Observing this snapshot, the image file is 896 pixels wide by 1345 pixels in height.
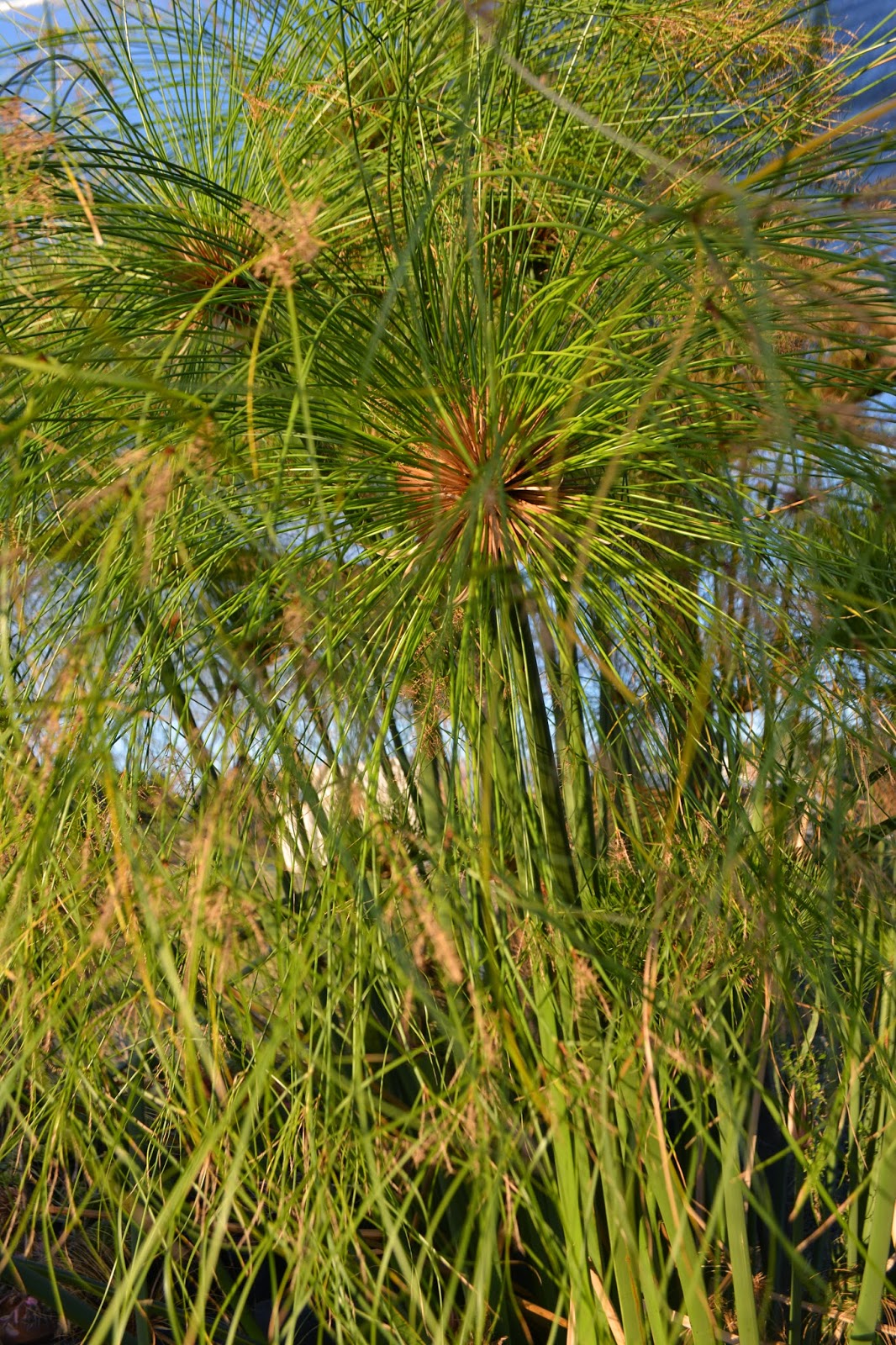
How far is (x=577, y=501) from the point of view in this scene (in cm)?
63

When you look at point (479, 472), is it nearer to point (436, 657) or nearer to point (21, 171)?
point (436, 657)

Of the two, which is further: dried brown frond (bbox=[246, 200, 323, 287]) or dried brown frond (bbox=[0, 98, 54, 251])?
dried brown frond (bbox=[0, 98, 54, 251])

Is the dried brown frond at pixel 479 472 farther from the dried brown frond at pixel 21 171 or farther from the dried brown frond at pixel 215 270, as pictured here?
the dried brown frond at pixel 21 171

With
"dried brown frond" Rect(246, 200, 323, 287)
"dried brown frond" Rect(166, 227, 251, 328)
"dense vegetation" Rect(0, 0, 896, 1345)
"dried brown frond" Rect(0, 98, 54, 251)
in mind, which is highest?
"dried brown frond" Rect(0, 98, 54, 251)

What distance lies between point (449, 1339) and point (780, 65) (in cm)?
124

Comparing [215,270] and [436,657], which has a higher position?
[215,270]

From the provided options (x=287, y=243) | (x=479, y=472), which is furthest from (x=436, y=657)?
(x=287, y=243)

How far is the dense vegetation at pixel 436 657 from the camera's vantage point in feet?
1.61

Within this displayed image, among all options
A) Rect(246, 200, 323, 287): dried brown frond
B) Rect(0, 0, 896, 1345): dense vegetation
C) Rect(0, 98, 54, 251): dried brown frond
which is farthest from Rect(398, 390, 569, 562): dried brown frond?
Rect(0, 98, 54, 251): dried brown frond

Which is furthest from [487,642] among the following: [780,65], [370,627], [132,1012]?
[780,65]

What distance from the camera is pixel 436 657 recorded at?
49 cm

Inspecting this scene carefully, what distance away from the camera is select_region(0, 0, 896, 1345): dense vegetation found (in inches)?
19.3

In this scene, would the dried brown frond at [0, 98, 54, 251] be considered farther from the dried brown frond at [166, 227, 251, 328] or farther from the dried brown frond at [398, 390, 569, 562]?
the dried brown frond at [398, 390, 569, 562]

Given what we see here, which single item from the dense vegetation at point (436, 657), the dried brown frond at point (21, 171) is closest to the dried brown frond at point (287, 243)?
the dense vegetation at point (436, 657)
